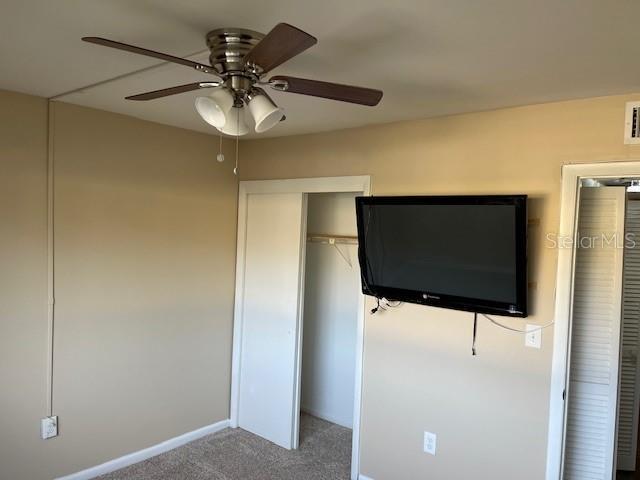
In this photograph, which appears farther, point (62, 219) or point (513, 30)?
point (62, 219)

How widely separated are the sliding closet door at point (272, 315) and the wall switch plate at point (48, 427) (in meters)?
1.38

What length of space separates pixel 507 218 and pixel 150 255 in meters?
2.30

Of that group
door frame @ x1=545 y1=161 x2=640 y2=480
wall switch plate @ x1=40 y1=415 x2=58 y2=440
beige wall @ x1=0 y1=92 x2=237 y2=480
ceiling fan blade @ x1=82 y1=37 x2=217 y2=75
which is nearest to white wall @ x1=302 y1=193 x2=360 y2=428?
beige wall @ x1=0 y1=92 x2=237 y2=480

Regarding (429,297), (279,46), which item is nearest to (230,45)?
(279,46)

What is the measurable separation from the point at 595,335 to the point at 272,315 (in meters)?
2.17

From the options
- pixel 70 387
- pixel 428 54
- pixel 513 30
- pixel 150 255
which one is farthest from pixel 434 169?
pixel 70 387

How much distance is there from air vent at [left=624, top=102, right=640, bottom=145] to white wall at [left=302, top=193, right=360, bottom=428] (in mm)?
2086

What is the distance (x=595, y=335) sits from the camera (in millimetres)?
2742

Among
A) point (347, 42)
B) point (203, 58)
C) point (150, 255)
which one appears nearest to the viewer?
point (347, 42)

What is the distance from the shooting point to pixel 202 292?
355 cm

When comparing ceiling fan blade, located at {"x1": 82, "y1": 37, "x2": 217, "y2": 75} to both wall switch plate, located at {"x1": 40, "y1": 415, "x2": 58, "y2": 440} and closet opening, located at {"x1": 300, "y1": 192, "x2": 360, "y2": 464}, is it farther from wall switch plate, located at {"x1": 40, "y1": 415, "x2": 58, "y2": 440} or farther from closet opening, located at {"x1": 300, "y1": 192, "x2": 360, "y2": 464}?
closet opening, located at {"x1": 300, "y1": 192, "x2": 360, "y2": 464}

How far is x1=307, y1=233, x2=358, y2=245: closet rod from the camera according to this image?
12.3ft

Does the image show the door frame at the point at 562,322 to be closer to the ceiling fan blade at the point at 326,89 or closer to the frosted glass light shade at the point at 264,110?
the ceiling fan blade at the point at 326,89

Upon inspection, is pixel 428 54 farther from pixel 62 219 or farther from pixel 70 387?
pixel 70 387
